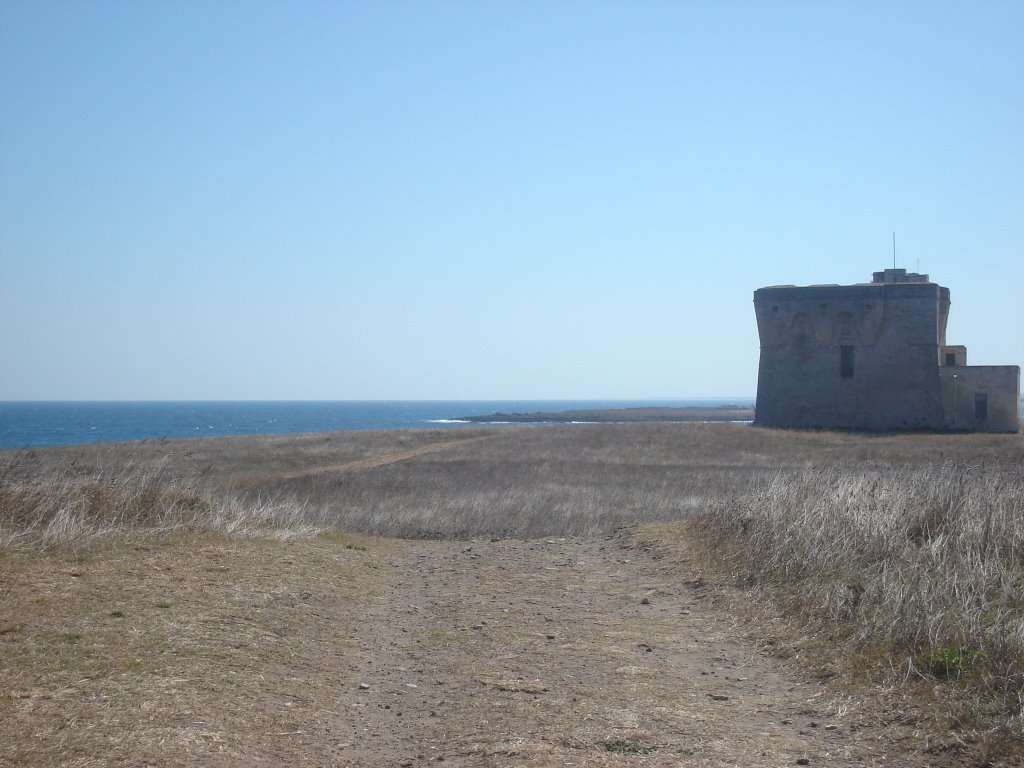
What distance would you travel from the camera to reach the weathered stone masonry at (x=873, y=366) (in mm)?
49750

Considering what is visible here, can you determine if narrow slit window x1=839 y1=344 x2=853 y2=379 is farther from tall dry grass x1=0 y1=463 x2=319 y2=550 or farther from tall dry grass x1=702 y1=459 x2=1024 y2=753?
tall dry grass x1=0 y1=463 x2=319 y2=550

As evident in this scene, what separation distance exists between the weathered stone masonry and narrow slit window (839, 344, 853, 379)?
0.05 m

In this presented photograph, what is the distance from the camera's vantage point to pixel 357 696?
723 cm

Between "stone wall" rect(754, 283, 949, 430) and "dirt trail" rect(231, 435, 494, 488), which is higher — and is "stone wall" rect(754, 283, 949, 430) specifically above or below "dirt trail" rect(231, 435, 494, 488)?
above

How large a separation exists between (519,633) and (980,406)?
4706cm

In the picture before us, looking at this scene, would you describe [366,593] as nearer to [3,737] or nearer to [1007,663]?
[3,737]

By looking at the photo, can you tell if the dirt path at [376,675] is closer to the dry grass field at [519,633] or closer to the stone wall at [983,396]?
the dry grass field at [519,633]

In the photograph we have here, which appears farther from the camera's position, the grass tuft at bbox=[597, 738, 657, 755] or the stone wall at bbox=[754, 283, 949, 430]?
the stone wall at bbox=[754, 283, 949, 430]

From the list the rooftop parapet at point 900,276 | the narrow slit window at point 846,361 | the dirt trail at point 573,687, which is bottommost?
the dirt trail at point 573,687

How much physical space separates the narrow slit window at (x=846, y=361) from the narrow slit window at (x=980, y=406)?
6.32 m

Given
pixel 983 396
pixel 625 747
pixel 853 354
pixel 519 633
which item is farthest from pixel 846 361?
pixel 625 747

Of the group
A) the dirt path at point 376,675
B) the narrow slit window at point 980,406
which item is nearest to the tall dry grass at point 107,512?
the dirt path at point 376,675

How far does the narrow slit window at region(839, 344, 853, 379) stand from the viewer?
171ft

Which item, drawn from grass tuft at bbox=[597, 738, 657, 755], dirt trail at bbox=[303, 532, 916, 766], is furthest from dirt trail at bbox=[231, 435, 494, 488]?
grass tuft at bbox=[597, 738, 657, 755]
